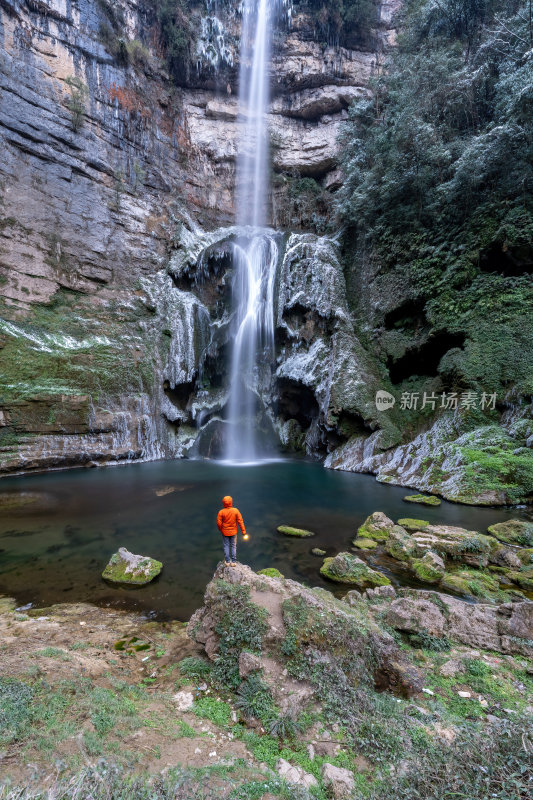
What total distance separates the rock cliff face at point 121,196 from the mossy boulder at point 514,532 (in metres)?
13.7

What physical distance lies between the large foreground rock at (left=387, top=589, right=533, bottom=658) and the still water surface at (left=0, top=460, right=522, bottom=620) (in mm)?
1529

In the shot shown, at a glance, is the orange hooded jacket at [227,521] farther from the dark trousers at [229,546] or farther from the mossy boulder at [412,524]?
the mossy boulder at [412,524]

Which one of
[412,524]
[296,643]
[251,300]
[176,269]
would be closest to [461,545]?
[412,524]

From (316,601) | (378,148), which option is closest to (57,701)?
(316,601)

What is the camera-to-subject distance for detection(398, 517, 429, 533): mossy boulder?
7805mm

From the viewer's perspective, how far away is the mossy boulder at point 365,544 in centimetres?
690

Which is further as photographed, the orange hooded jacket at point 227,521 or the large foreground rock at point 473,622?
the orange hooded jacket at point 227,521

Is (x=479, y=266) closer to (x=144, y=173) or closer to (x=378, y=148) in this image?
(x=378, y=148)

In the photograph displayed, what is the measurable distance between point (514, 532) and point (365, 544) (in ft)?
9.99

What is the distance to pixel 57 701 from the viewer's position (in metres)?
2.41

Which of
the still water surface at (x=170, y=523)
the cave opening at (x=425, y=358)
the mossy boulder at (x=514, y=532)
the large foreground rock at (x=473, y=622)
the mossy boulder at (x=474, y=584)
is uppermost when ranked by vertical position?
the cave opening at (x=425, y=358)

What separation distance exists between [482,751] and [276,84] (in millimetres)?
37481
